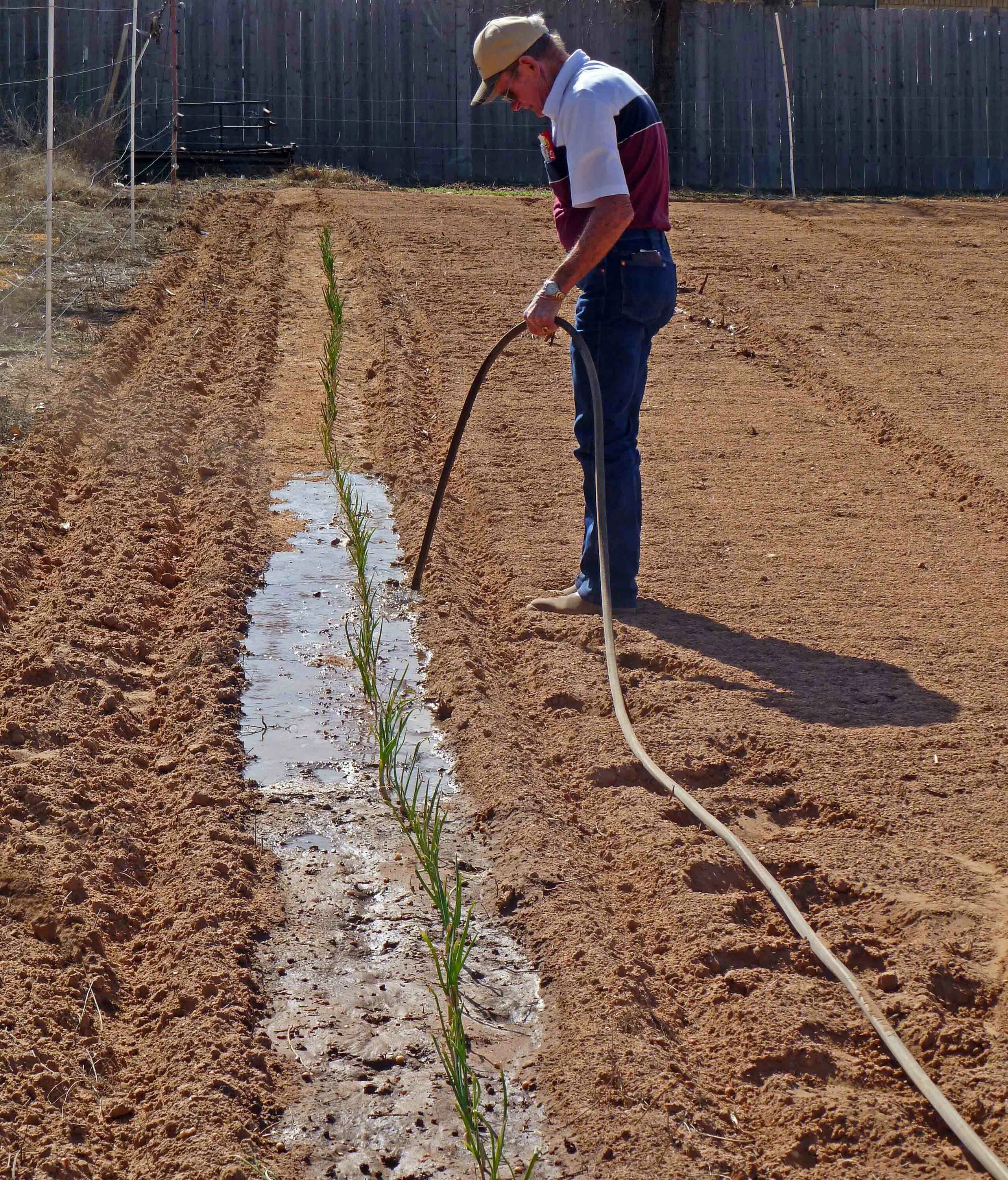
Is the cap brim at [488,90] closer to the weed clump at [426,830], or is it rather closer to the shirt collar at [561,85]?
the shirt collar at [561,85]

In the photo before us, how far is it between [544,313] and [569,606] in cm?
113

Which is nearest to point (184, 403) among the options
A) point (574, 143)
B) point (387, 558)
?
point (387, 558)

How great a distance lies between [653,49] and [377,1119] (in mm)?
17964

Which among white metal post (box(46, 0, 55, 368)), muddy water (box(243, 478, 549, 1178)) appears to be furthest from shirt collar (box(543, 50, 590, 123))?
white metal post (box(46, 0, 55, 368))

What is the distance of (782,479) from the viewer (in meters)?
6.20

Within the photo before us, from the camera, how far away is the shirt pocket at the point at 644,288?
4.25 m

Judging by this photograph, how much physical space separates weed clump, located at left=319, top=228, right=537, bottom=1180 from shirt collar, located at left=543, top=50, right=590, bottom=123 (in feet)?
5.15

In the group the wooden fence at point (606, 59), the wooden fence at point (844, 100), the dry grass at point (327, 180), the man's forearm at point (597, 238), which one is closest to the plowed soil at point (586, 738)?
the man's forearm at point (597, 238)

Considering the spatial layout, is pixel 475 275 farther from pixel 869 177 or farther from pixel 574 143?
pixel 869 177

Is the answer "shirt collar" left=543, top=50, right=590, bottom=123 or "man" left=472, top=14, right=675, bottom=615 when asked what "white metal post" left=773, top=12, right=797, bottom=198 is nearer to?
"man" left=472, top=14, right=675, bottom=615

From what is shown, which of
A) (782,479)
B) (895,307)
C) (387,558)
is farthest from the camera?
(895,307)

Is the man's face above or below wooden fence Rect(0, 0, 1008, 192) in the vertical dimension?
below

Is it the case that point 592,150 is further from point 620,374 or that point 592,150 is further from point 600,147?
point 620,374

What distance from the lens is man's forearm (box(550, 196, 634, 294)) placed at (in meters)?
3.98
